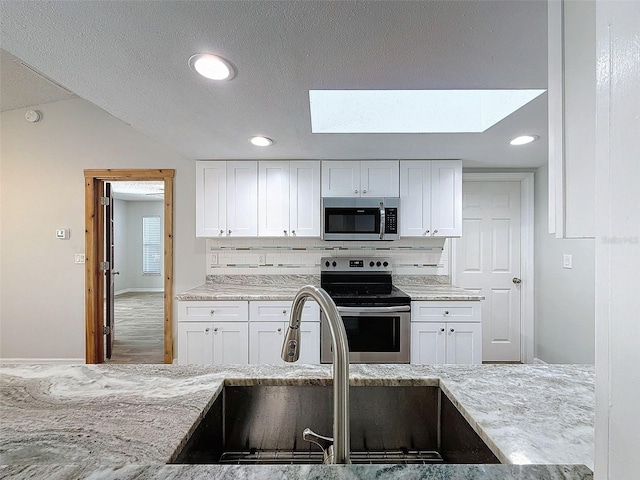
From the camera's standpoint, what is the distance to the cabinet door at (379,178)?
310 cm

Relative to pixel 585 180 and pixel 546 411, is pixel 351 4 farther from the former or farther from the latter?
pixel 546 411

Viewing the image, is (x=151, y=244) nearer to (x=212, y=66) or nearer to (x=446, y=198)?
(x=446, y=198)

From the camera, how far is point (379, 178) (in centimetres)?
310

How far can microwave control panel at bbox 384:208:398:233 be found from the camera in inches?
119

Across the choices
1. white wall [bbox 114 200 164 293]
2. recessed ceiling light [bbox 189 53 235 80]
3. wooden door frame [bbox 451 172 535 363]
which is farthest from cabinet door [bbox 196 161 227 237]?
white wall [bbox 114 200 164 293]

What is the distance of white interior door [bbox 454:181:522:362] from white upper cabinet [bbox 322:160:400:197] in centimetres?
95

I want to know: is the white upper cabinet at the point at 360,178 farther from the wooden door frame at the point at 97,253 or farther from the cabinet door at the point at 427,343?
the wooden door frame at the point at 97,253

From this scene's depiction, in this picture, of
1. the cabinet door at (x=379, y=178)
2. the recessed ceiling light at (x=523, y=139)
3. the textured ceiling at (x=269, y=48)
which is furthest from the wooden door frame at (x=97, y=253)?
the recessed ceiling light at (x=523, y=139)

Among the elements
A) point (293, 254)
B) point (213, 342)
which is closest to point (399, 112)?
point (293, 254)

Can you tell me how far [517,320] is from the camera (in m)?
3.48

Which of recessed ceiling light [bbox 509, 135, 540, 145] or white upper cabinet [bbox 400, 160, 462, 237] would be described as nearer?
recessed ceiling light [bbox 509, 135, 540, 145]

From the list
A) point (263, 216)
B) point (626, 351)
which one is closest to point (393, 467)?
point (626, 351)

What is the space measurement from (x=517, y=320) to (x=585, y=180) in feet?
11.5

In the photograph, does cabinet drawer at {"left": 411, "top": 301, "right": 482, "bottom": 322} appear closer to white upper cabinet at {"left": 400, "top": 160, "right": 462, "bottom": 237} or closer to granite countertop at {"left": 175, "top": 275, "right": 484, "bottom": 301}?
granite countertop at {"left": 175, "top": 275, "right": 484, "bottom": 301}
